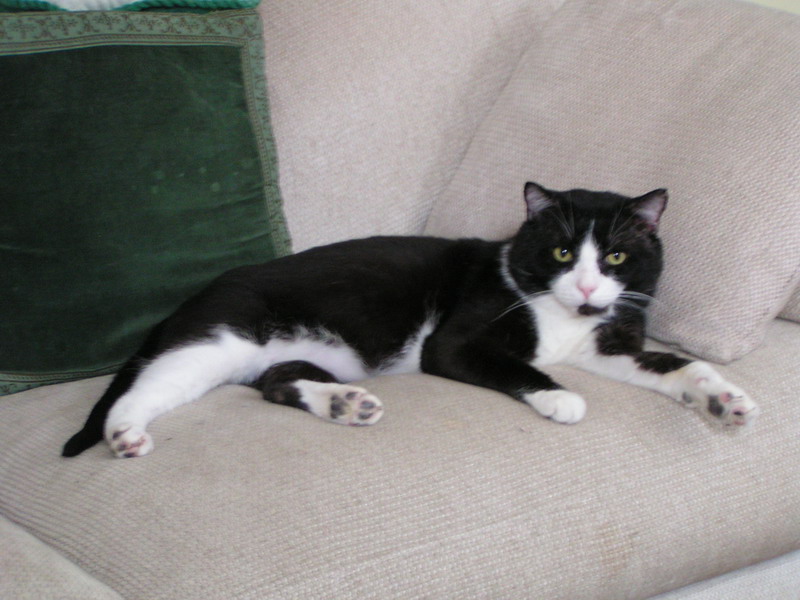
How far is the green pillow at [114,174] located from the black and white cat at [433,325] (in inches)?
4.0

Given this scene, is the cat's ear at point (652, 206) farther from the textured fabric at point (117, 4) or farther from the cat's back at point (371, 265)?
the textured fabric at point (117, 4)

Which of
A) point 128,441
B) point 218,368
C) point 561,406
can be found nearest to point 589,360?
point 561,406

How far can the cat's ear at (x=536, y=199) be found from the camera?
1398 mm

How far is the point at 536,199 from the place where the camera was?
142 cm

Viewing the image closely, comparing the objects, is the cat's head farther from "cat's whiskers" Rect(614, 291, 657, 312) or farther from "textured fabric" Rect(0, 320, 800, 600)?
"textured fabric" Rect(0, 320, 800, 600)

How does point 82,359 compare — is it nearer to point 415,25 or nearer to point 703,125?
point 415,25

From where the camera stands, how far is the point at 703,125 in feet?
4.64

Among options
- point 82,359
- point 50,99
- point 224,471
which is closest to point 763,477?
point 224,471

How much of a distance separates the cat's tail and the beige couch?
0.07 feet

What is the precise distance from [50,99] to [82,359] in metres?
0.47

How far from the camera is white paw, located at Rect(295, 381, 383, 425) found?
122cm

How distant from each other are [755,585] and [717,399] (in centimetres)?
33

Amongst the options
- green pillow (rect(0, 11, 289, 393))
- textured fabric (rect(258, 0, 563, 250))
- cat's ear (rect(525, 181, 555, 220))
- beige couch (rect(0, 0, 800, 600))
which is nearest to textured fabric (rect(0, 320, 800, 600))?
beige couch (rect(0, 0, 800, 600))

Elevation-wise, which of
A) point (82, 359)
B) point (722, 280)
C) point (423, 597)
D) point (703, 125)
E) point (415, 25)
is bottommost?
point (423, 597)
